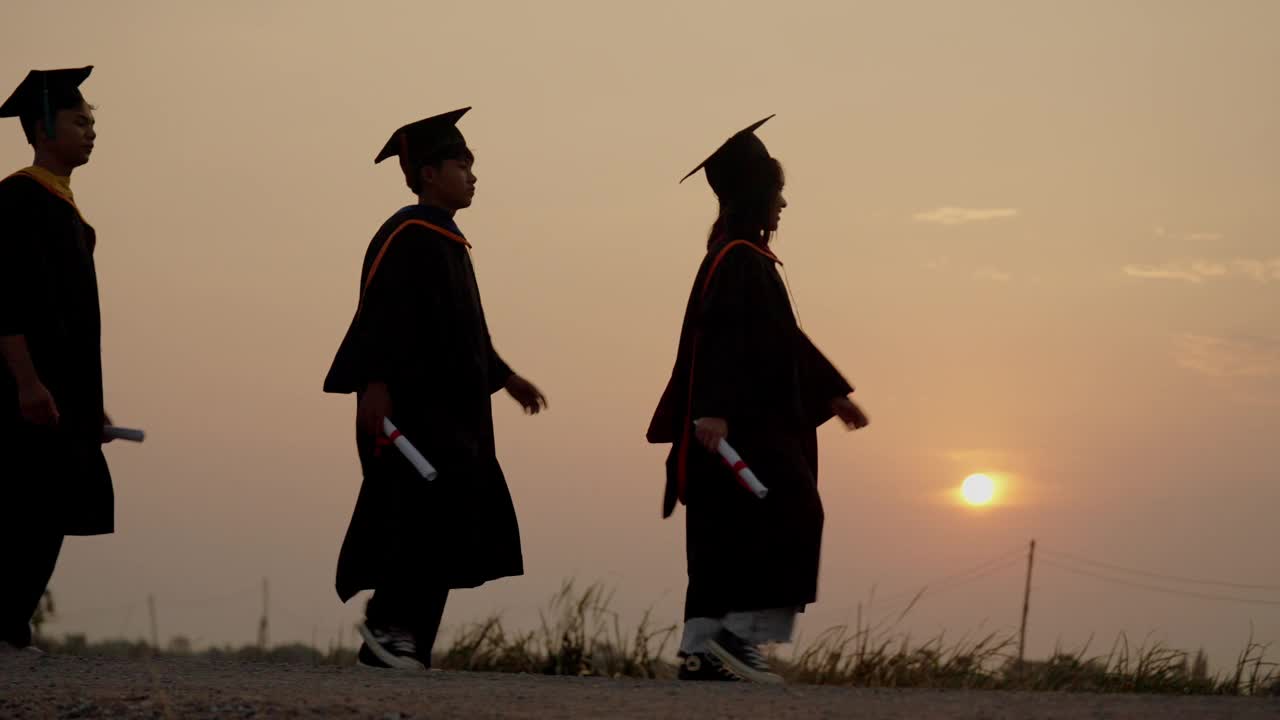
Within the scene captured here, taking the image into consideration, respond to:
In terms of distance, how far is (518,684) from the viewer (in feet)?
23.1

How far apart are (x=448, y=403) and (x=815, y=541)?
1.70m

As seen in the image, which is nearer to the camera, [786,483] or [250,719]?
[250,719]

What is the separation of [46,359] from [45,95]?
1223mm

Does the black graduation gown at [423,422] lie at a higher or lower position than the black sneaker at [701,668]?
higher

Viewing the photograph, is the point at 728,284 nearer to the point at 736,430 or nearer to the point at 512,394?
the point at 736,430

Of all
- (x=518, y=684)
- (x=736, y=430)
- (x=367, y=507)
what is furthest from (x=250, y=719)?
(x=736, y=430)

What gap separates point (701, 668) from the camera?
7746 millimetres

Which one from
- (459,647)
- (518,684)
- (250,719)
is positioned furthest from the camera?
(459,647)

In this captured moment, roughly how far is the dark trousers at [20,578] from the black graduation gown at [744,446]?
112 inches

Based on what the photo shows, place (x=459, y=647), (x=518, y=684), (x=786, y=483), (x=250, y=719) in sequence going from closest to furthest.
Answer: (x=250, y=719) → (x=518, y=684) → (x=786, y=483) → (x=459, y=647)

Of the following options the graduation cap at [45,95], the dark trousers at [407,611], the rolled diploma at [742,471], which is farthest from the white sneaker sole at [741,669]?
the graduation cap at [45,95]

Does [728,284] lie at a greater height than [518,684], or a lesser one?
greater

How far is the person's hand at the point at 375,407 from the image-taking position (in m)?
7.73

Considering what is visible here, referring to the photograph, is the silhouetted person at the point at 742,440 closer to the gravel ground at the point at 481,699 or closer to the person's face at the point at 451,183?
the gravel ground at the point at 481,699
